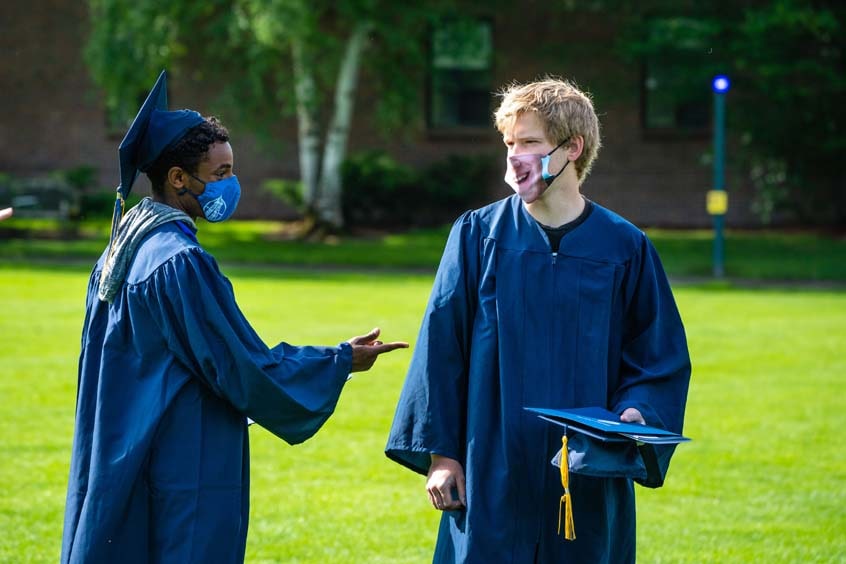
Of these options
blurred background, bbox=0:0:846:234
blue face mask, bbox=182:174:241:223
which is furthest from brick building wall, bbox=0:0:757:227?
blue face mask, bbox=182:174:241:223

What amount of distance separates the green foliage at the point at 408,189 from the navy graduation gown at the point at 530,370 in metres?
23.8

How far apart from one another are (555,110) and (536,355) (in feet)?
2.49

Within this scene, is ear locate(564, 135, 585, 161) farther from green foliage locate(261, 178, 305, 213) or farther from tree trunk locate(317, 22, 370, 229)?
green foliage locate(261, 178, 305, 213)

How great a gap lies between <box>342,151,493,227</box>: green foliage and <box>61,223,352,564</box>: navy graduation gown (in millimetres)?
23957

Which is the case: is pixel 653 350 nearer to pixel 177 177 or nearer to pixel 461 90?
pixel 177 177

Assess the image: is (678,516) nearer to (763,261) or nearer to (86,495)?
(86,495)

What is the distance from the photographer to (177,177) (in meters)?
3.93

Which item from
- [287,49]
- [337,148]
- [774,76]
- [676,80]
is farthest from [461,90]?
[774,76]

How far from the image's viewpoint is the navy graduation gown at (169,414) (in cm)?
362

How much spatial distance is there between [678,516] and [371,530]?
1.74 metres

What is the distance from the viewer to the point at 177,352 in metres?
3.64

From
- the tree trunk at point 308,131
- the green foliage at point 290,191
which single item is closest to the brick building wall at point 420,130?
the green foliage at point 290,191

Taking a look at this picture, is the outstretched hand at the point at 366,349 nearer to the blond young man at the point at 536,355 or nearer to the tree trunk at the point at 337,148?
the blond young man at the point at 536,355

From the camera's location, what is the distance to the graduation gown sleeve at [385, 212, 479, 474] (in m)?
3.79
